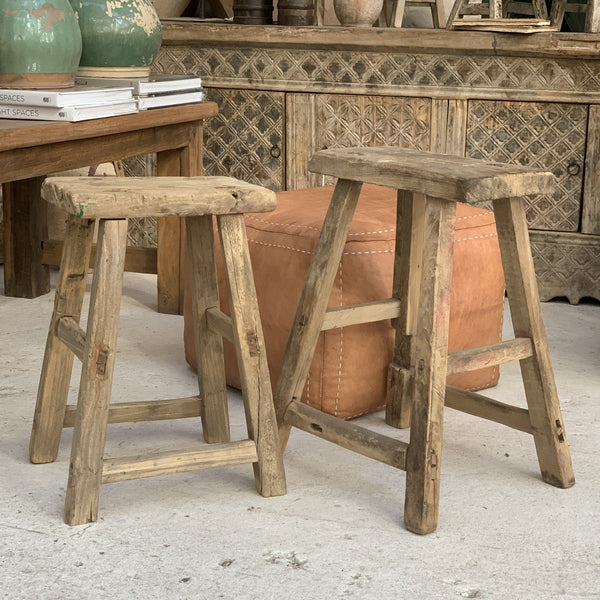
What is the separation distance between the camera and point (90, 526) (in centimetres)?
179

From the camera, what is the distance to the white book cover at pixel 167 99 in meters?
2.71

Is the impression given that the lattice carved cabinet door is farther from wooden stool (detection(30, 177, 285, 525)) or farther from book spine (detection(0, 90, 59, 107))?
wooden stool (detection(30, 177, 285, 525))

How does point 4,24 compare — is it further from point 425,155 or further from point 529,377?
point 529,377

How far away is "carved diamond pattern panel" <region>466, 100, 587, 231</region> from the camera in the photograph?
334 centimetres

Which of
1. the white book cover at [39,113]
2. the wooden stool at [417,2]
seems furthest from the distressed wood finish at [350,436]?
the wooden stool at [417,2]

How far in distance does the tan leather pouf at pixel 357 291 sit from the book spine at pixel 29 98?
54 centimetres

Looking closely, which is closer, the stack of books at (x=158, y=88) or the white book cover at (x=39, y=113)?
the white book cover at (x=39, y=113)

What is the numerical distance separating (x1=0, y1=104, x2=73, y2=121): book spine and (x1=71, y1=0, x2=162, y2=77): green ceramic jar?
1.20ft

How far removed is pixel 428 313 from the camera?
176cm

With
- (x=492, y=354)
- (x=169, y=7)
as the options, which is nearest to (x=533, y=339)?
(x=492, y=354)

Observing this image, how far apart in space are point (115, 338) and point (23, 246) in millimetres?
1692

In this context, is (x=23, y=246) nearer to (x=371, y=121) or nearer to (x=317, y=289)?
(x=371, y=121)

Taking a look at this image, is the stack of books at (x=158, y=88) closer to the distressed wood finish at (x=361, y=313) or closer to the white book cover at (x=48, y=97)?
the white book cover at (x=48, y=97)

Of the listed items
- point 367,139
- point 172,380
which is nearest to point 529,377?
point 172,380
